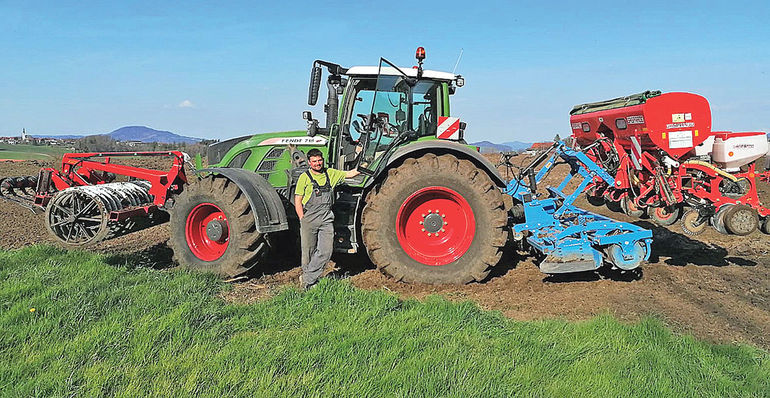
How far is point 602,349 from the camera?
12.2ft

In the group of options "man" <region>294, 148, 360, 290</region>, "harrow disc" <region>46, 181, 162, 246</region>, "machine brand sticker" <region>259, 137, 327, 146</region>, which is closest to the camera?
"man" <region>294, 148, 360, 290</region>

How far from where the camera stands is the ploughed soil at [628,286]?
465 cm

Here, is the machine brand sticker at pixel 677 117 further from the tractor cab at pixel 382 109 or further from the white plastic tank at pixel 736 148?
the tractor cab at pixel 382 109

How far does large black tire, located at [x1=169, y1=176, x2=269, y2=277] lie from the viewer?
5.45m

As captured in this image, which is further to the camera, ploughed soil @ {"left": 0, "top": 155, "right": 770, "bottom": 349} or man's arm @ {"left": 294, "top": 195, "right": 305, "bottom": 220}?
man's arm @ {"left": 294, "top": 195, "right": 305, "bottom": 220}

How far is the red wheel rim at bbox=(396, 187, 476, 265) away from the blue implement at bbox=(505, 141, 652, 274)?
702 millimetres

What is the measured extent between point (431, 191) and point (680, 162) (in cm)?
311

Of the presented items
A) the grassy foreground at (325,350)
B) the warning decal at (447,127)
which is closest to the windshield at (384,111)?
the warning decal at (447,127)

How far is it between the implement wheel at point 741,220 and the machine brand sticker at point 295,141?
4.62 meters

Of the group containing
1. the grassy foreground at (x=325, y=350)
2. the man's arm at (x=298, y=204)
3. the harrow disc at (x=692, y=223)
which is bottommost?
the grassy foreground at (x=325, y=350)

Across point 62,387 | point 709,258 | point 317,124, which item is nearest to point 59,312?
point 62,387

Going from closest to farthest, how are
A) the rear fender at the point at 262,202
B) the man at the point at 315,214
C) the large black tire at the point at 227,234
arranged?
the man at the point at 315,214, the rear fender at the point at 262,202, the large black tire at the point at 227,234

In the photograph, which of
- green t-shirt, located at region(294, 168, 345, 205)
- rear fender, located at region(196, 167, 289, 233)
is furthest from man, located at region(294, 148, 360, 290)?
rear fender, located at region(196, 167, 289, 233)

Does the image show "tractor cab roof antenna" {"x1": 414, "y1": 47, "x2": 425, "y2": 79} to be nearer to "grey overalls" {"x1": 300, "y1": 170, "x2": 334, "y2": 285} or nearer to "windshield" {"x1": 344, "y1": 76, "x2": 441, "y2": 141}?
"windshield" {"x1": 344, "y1": 76, "x2": 441, "y2": 141}
